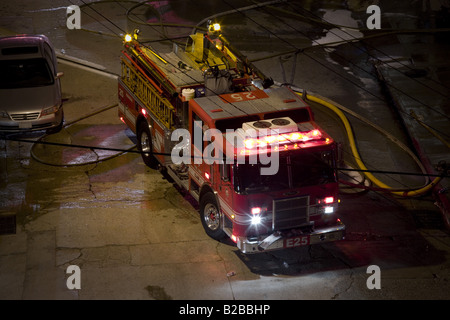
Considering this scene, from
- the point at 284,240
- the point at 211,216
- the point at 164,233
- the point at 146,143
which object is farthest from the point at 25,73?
the point at 284,240

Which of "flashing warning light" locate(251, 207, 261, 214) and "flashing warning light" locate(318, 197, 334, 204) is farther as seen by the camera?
"flashing warning light" locate(318, 197, 334, 204)

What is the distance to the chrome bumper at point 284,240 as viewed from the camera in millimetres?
13375

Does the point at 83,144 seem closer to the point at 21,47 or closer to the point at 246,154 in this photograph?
the point at 21,47

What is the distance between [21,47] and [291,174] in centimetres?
Result: 1032

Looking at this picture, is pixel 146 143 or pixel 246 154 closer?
pixel 246 154

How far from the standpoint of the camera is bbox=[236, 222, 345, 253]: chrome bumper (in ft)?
43.9

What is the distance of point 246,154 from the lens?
1315cm

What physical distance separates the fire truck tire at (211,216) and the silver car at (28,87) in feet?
→ 20.8

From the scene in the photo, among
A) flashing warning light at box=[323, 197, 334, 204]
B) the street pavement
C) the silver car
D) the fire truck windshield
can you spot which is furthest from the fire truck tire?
the silver car

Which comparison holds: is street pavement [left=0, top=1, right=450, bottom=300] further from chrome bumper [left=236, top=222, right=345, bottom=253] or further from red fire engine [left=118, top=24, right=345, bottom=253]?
red fire engine [left=118, top=24, right=345, bottom=253]

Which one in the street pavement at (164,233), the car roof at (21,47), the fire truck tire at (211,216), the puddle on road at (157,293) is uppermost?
the car roof at (21,47)

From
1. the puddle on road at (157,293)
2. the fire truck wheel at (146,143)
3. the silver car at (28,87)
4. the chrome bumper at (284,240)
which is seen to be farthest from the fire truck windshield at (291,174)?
the silver car at (28,87)

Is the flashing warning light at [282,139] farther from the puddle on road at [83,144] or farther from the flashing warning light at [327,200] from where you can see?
the puddle on road at [83,144]

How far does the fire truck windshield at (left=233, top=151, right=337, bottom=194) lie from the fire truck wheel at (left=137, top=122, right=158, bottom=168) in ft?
15.6
